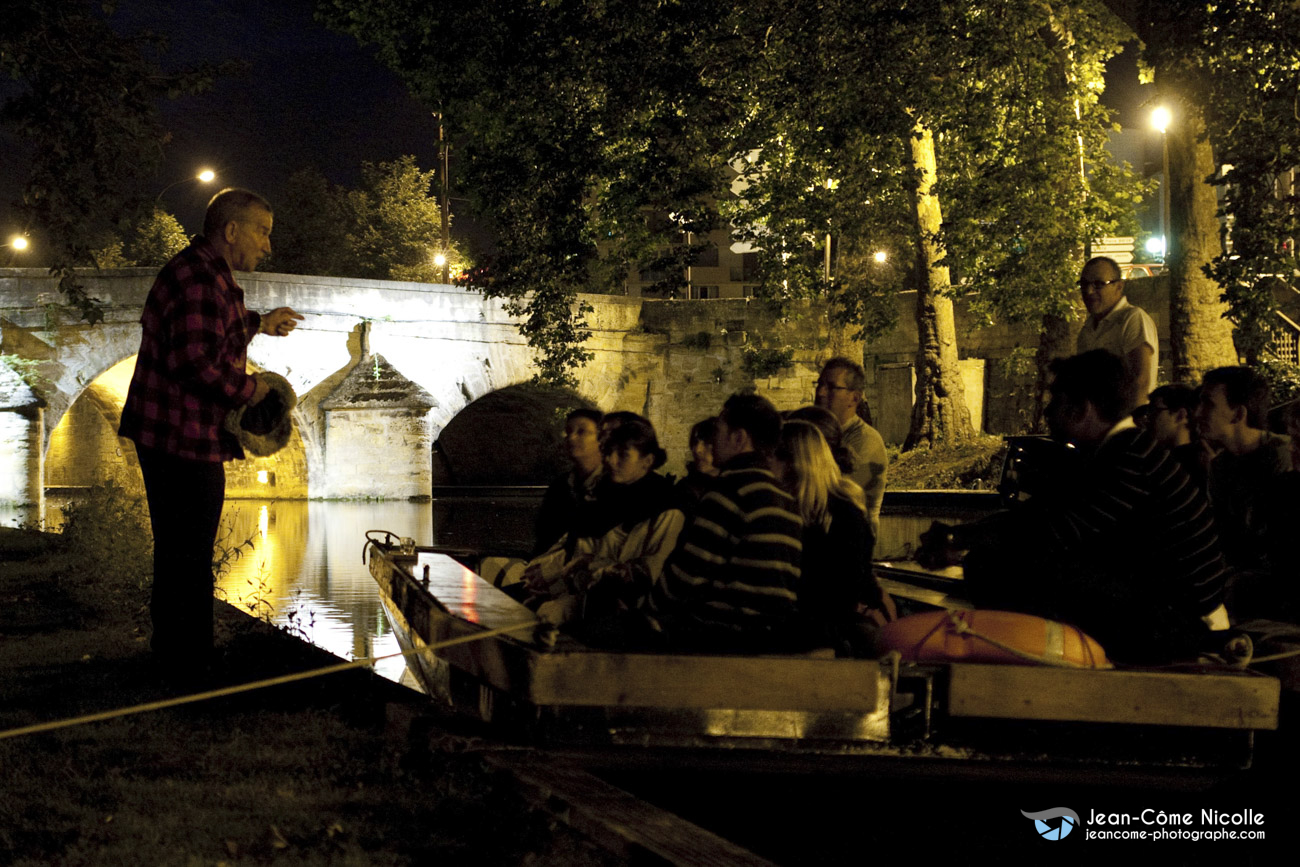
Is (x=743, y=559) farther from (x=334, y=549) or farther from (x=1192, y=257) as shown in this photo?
(x=1192, y=257)

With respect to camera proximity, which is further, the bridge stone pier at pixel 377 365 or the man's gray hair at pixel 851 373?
the bridge stone pier at pixel 377 365

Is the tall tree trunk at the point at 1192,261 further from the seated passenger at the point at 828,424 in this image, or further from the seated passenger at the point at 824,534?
the seated passenger at the point at 824,534

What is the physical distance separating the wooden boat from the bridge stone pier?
54.3ft

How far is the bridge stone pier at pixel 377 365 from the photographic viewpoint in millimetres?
19281

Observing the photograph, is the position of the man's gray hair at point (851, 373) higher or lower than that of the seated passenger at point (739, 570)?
higher

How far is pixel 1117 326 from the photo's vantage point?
5027mm

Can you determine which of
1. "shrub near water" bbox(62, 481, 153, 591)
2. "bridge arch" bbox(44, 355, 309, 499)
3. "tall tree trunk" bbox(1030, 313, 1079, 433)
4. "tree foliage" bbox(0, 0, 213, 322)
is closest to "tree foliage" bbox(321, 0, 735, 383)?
"tree foliage" bbox(0, 0, 213, 322)

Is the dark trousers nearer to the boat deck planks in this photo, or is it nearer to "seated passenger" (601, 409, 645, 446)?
the boat deck planks

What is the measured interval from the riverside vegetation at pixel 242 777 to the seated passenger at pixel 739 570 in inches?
23.4

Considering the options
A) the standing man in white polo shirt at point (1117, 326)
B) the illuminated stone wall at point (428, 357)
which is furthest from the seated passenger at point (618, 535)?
the illuminated stone wall at point (428, 357)

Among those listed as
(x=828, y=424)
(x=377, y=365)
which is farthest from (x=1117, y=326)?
(x=377, y=365)

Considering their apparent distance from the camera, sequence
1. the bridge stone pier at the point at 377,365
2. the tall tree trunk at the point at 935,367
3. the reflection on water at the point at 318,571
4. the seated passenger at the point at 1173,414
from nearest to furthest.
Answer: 1. the seated passenger at the point at 1173,414
2. the reflection on water at the point at 318,571
3. the tall tree trunk at the point at 935,367
4. the bridge stone pier at the point at 377,365

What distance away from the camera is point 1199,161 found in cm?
1279

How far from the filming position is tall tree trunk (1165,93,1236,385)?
1283cm
